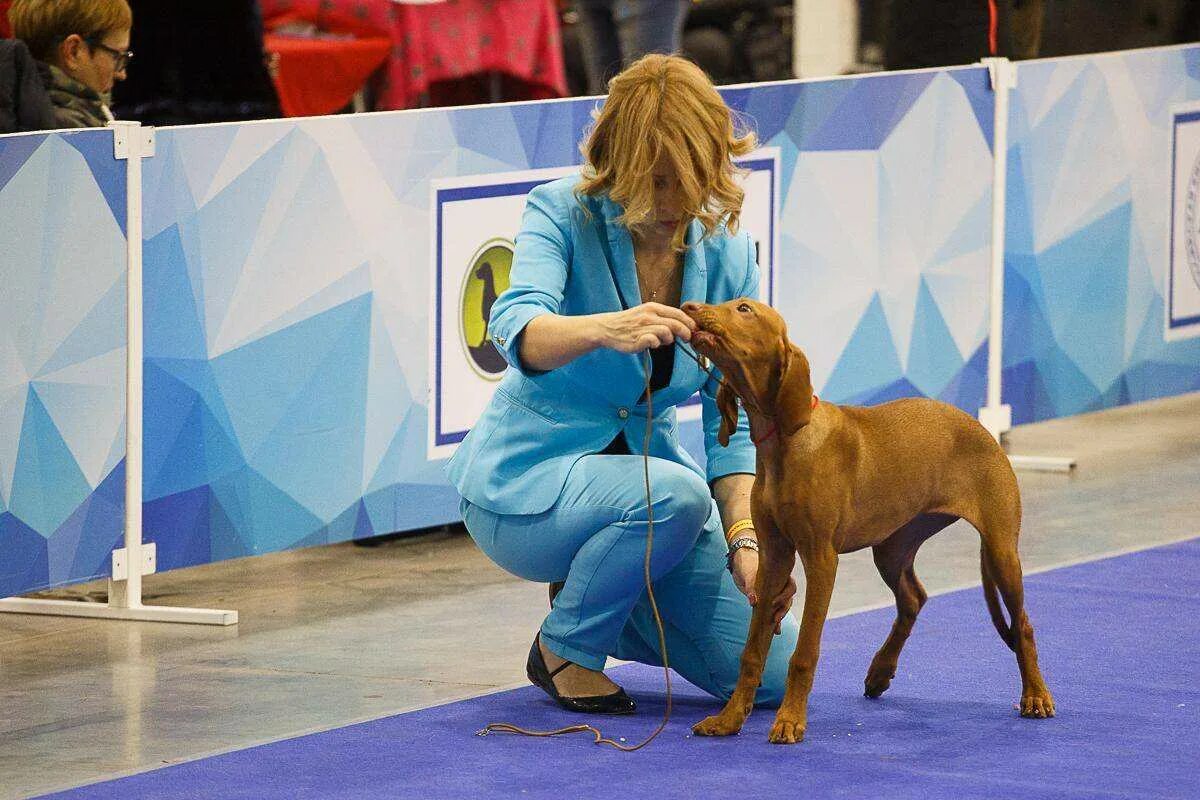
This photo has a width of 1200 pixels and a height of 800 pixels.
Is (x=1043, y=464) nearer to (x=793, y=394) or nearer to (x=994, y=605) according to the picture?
(x=994, y=605)

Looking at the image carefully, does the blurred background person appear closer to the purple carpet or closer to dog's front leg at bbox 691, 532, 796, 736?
the purple carpet

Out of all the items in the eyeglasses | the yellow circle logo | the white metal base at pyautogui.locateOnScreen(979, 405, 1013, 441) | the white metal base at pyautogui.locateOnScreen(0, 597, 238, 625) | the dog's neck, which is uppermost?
the eyeglasses

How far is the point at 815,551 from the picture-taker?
347 centimetres

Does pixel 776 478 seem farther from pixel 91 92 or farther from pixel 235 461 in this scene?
pixel 91 92

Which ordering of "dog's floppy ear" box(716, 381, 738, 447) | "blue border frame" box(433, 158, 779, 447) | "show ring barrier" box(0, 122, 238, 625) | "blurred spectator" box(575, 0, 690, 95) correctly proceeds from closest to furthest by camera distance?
1. "dog's floppy ear" box(716, 381, 738, 447)
2. "show ring barrier" box(0, 122, 238, 625)
3. "blue border frame" box(433, 158, 779, 447)
4. "blurred spectator" box(575, 0, 690, 95)

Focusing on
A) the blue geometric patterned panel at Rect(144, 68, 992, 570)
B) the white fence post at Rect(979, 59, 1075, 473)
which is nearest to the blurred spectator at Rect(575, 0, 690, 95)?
the white fence post at Rect(979, 59, 1075, 473)

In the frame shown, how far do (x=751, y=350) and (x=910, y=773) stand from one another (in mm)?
742

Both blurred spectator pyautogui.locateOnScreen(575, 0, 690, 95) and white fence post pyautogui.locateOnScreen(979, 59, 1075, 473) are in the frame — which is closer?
white fence post pyautogui.locateOnScreen(979, 59, 1075, 473)

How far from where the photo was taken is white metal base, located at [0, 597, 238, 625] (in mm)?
4734

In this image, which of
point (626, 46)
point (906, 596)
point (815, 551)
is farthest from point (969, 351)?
point (815, 551)

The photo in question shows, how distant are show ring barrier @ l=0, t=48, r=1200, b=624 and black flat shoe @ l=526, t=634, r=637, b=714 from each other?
1237 millimetres

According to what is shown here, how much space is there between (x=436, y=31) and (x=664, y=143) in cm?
355

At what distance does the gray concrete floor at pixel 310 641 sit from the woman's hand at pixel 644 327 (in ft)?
3.10

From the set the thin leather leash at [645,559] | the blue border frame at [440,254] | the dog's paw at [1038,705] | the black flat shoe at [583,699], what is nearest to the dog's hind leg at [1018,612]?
the dog's paw at [1038,705]
